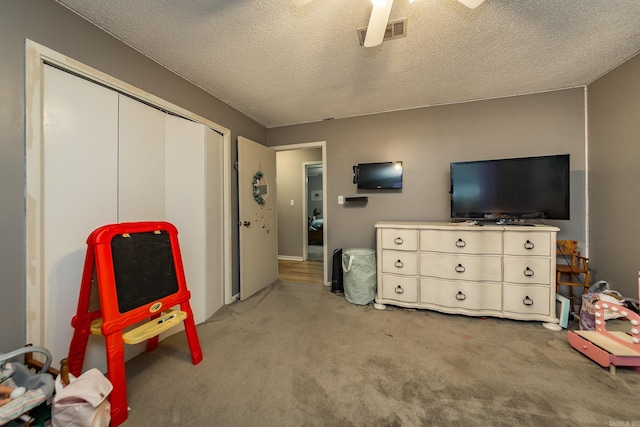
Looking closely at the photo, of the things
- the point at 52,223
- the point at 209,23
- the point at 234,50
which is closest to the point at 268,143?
the point at 234,50

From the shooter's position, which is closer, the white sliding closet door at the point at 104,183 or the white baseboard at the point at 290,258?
the white sliding closet door at the point at 104,183

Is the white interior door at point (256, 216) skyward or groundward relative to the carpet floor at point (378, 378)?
skyward

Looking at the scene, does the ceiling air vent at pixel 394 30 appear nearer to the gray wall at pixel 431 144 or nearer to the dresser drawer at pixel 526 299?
the gray wall at pixel 431 144

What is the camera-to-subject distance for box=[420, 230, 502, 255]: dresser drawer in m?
2.13

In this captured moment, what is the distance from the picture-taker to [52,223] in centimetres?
129

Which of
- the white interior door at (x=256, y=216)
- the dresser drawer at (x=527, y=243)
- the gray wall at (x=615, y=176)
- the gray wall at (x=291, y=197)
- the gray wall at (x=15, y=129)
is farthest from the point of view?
the gray wall at (x=291, y=197)

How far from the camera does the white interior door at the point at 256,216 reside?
269 centimetres

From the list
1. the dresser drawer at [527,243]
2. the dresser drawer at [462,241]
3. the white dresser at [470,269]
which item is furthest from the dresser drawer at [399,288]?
the dresser drawer at [527,243]

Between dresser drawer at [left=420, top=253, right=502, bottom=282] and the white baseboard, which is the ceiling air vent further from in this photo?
the white baseboard

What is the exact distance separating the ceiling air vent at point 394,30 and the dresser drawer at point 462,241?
1705 millimetres

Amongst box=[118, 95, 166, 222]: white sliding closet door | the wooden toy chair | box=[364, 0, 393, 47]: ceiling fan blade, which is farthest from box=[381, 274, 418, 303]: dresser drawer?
box=[118, 95, 166, 222]: white sliding closet door

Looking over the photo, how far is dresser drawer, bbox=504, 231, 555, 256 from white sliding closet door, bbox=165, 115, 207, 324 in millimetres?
2897

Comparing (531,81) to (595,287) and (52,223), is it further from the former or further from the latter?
(52,223)

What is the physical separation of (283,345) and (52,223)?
5.54 feet
